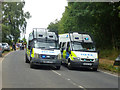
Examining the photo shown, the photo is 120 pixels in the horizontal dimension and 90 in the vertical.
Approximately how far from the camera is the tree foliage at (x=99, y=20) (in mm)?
28094

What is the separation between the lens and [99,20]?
3173 cm

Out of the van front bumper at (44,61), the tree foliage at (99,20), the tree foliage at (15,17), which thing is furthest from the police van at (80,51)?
the tree foliage at (15,17)

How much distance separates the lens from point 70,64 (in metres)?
18.5

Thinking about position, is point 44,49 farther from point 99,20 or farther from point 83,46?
point 99,20

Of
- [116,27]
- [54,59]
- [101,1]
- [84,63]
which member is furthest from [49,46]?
[116,27]

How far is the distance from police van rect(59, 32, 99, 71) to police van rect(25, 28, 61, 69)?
975mm

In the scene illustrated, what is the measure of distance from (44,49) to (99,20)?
14962 mm

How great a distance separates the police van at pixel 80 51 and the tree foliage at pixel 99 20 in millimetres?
6852

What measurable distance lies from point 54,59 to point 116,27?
16136 millimetres

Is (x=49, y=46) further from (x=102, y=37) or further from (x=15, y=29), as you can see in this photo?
(x=15, y=29)

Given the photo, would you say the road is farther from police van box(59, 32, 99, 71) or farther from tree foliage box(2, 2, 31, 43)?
tree foliage box(2, 2, 31, 43)

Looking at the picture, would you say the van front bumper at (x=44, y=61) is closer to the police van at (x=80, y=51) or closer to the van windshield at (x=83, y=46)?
the police van at (x=80, y=51)

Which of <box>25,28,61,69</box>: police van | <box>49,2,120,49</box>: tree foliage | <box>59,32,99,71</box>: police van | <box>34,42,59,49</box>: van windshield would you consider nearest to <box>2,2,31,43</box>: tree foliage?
<box>49,2,120,49</box>: tree foliage

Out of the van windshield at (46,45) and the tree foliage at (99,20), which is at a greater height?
the tree foliage at (99,20)
